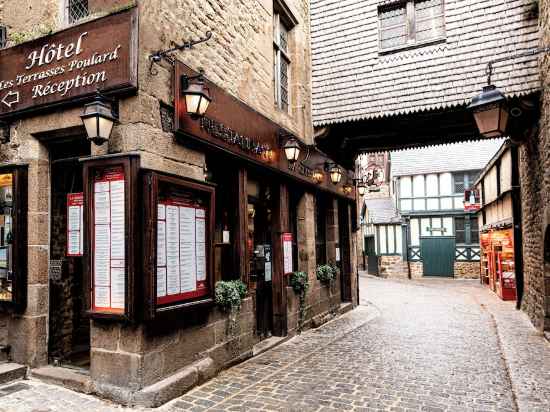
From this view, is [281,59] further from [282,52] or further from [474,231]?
[474,231]

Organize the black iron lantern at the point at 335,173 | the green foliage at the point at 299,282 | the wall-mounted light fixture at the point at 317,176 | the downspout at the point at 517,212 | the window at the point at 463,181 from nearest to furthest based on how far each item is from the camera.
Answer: the green foliage at the point at 299,282, the wall-mounted light fixture at the point at 317,176, the black iron lantern at the point at 335,173, the downspout at the point at 517,212, the window at the point at 463,181

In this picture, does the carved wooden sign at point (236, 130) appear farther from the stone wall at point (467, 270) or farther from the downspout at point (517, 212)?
the stone wall at point (467, 270)

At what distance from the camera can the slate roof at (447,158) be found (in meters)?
21.4

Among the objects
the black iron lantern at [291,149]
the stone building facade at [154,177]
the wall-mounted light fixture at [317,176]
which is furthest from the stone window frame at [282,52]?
the wall-mounted light fixture at [317,176]

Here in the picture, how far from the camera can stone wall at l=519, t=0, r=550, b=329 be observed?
6.52 m

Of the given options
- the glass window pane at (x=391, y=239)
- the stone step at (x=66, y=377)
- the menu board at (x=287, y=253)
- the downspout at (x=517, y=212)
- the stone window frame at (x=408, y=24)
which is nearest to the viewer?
the stone step at (x=66, y=377)

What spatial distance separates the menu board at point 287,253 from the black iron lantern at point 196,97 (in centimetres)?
324

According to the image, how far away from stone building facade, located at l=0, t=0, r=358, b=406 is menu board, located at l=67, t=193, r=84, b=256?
336 mm

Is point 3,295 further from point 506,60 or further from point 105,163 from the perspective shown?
point 506,60

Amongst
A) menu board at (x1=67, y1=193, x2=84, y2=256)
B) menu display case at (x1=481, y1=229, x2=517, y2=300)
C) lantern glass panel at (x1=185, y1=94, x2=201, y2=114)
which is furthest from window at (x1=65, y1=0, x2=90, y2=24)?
menu display case at (x1=481, y1=229, x2=517, y2=300)

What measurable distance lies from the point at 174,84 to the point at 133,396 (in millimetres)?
3114

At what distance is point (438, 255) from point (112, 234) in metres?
20.1

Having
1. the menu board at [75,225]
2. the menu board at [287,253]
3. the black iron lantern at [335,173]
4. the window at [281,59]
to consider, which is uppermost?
the window at [281,59]

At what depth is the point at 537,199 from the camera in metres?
7.50
